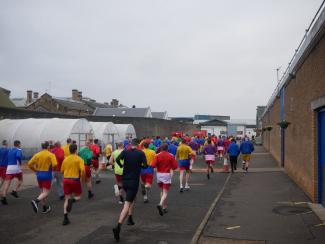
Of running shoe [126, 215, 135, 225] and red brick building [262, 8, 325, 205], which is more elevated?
red brick building [262, 8, 325, 205]

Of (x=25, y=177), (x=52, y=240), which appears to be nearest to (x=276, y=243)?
(x=52, y=240)

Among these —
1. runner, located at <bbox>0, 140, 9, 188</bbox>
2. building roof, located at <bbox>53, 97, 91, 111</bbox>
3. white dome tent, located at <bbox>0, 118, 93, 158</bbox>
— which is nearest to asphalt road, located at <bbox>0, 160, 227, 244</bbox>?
runner, located at <bbox>0, 140, 9, 188</bbox>

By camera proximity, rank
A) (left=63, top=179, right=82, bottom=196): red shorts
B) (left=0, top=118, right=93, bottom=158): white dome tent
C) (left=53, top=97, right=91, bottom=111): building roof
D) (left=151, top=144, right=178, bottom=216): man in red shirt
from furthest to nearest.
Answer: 1. (left=53, top=97, right=91, bottom=111): building roof
2. (left=0, top=118, right=93, bottom=158): white dome tent
3. (left=151, top=144, right=178, bottom=216): man in red shirt
4. (left=63, top=179, right=82, bottom=196): red shorts

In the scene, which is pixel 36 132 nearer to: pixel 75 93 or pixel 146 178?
pixel 146 178

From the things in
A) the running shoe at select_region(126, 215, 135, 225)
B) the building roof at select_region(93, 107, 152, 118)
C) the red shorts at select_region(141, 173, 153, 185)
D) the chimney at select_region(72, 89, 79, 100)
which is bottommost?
the running shoe at select_region(126, 215, 135, 225)

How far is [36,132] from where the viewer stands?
25359mm

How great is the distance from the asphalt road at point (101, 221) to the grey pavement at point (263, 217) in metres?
0.51

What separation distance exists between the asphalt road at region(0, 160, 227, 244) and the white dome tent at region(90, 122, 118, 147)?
18531 millimetres

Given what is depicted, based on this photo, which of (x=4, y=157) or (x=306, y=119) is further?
(x=306, y=119)

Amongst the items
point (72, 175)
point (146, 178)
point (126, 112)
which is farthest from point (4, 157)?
point (126, 112)

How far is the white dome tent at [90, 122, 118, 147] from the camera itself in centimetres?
3118

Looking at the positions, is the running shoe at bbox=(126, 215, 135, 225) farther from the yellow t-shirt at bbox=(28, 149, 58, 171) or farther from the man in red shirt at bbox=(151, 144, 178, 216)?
the yellow t-shirt at bbox=(28, 149, 58, 171)

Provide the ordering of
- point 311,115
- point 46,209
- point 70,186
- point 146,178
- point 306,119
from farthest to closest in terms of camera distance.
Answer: point 306,119, point 146,178, point 311,115, point 46,209, point 70,186

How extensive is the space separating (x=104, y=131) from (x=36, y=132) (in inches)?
282
